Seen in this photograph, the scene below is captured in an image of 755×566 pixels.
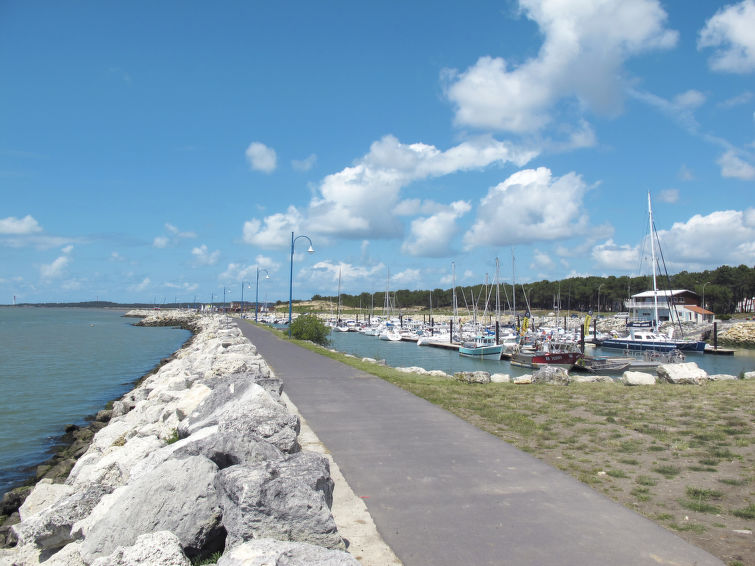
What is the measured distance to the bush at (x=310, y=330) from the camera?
42.2 m

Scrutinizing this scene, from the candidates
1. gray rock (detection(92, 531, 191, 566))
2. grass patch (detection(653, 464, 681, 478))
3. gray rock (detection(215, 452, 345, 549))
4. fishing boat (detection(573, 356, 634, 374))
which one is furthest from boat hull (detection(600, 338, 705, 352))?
gray rock (detection(92, 531, 191, 566))

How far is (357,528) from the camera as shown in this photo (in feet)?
18.9

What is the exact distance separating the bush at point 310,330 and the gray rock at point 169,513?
3663 centimetres

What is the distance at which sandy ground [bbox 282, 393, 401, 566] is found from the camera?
511 cm

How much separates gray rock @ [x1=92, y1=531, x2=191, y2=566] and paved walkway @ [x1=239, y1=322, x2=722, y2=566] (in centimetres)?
200

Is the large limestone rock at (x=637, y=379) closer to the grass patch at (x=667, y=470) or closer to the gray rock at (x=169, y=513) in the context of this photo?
the grass patch at (x=667, y=470)

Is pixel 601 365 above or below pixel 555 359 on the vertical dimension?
below

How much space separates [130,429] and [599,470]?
31.9 feet

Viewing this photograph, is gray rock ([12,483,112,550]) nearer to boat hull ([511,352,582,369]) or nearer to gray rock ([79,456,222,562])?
gray rock ([79,456,222,562])

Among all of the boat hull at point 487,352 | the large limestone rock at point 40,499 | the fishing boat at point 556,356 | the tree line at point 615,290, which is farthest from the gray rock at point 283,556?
the tree line at point 615,290

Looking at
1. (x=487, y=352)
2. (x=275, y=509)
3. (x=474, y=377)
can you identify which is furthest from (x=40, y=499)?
(x=487, y=352)

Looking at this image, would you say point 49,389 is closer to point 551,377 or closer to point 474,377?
point 474,377

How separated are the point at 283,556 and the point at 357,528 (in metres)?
1.97

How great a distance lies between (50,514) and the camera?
6578 mm
